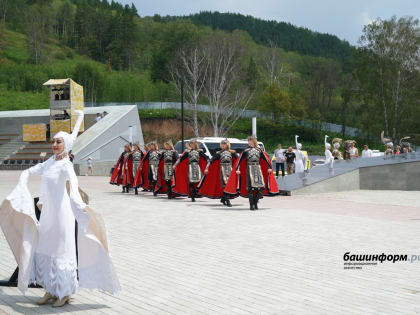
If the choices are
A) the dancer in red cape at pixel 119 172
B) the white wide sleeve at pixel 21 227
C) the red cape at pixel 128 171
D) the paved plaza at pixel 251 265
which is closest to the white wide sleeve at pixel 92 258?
the paved plaza at pixel 251 265

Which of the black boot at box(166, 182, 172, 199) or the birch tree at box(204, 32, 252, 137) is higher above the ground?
the birch tree at box(204, 32, 252, 137)

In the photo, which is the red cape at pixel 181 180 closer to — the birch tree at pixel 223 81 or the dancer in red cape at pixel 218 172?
the dancer in red cape at pixel 218 172

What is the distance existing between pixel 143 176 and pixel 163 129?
4263 cm

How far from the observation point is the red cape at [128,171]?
20.7 m

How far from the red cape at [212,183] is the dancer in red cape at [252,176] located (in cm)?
130

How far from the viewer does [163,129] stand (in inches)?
2457

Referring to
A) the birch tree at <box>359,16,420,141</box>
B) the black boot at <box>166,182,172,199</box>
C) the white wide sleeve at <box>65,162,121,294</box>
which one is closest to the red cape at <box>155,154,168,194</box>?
the black boot at <box>166,182,172,199</box>

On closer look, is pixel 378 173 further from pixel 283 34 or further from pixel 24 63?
pixel 283 34

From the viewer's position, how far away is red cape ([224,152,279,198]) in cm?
1437

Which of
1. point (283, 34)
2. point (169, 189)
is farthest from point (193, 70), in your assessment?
point (283, 34)

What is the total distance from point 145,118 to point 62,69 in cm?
2845

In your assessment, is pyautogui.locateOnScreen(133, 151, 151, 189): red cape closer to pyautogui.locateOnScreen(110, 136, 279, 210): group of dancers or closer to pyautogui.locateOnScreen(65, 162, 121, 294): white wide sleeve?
pyautogui.locateOnScreen(110, 136, 279, 210): group of dancers

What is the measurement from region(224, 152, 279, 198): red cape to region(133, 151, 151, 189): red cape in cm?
600

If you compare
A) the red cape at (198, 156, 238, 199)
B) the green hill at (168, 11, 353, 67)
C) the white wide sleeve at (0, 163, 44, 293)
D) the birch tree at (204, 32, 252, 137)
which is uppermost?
the green hill at (168, 11, 353, 67)
